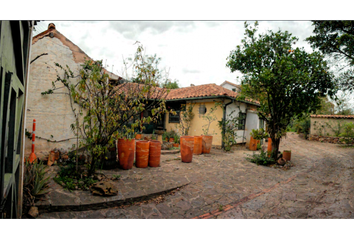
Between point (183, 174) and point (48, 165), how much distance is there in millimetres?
3615

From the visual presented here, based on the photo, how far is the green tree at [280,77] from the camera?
699cm

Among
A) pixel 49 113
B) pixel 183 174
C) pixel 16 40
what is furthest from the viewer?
pixel 183 174

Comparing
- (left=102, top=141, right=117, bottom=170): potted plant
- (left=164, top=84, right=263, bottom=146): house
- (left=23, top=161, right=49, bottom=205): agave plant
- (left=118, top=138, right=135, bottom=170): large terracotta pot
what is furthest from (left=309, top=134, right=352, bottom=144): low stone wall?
(left=23, top=161, right=49, bottom=205): agave plant

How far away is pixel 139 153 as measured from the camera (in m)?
5.92

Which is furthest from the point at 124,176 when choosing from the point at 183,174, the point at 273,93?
the point at 273,93

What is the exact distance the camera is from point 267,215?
11.8ft

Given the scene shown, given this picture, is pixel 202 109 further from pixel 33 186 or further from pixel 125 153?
pixel 33 186

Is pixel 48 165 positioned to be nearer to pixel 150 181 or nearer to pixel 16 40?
pixel 150 181

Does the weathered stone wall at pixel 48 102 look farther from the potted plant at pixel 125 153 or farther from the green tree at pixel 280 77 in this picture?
the green tree at pixel 280 77

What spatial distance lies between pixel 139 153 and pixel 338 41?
946cm

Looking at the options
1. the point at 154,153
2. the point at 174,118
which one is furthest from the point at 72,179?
the point at 174,118

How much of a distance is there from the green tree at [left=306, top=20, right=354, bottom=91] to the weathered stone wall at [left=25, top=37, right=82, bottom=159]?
9.99 meters

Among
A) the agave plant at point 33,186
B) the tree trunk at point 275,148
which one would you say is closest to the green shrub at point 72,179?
the agave plant at point 33,186
